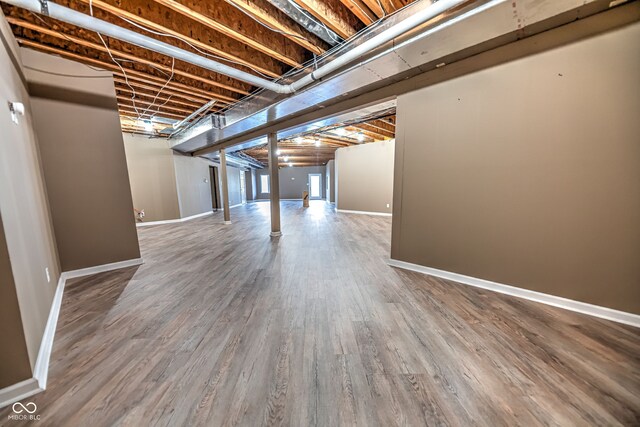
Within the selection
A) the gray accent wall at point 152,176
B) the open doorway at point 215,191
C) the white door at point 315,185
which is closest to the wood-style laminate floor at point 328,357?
the gray accent wall at point 152,176

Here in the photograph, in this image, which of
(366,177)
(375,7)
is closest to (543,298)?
(375,7)

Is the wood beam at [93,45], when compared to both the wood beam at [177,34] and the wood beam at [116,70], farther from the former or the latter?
the wood beam at [177,34]

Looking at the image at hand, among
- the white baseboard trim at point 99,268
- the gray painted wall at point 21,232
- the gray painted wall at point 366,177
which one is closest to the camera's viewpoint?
the gray painted wall at point 21,232

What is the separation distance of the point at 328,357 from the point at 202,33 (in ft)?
11.3

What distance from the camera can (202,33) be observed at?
2402 millimetres

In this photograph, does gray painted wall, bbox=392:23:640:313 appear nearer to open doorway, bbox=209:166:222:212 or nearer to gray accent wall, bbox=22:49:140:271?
gray accent wall, bbox=22:49:140:271

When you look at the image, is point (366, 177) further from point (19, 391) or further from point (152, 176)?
point (19, 391)

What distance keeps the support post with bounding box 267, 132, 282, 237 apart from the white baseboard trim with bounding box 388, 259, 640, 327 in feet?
10.5

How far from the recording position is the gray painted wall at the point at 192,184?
7375 millimetres

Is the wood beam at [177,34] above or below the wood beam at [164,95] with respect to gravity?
below

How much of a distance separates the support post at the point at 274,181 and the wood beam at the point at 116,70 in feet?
4.38

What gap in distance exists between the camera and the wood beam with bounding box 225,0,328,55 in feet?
6.27

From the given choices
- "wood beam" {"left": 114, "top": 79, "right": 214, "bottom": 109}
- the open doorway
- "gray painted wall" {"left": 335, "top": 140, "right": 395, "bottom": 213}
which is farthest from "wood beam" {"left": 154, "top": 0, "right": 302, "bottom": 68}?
the open doorway

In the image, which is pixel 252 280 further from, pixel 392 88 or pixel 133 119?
pixel 133 119
